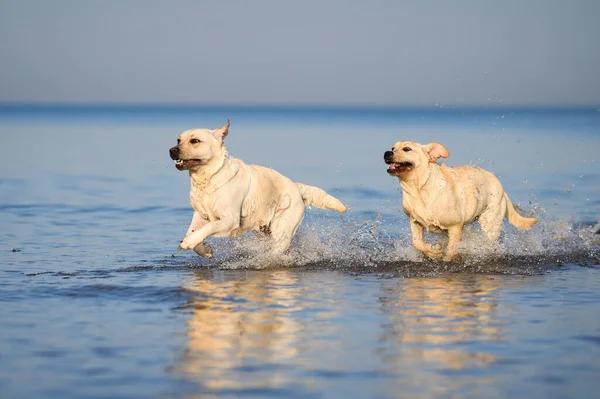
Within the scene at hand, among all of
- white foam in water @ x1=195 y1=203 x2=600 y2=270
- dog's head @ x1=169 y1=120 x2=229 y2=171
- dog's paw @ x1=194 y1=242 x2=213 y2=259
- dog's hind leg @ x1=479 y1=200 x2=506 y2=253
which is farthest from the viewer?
dog's hind leg @ x1=479 y1=200 x2=506 y2=253

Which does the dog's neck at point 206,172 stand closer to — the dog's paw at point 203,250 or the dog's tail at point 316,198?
the dog's paw at point 203,250

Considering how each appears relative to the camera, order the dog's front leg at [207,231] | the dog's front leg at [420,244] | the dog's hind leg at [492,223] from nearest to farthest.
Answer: the dog's front leg at [207,231] → the dog's front leg at [420,244] → the dog's hind leg at [492,223]

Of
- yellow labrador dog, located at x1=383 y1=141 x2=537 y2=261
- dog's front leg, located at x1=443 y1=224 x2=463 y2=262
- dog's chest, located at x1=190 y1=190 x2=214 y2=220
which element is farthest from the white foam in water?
dog's chest, located at x1=190 y1=190 x2=214 y2=220

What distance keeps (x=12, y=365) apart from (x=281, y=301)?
128 inches

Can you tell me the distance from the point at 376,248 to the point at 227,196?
2829 mm

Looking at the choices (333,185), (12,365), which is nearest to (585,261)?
(12,365)

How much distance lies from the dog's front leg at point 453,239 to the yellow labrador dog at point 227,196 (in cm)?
186

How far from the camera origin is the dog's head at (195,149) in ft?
39.3

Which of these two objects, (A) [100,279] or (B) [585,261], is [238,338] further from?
(B) [585,261]

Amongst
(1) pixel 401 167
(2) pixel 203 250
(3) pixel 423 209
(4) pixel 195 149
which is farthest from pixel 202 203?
(3) pixel 423 209

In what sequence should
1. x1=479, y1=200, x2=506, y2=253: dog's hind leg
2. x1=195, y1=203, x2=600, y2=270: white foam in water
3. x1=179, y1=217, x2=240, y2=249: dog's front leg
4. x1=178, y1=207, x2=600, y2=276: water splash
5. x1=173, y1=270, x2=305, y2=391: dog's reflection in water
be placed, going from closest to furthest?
x1=173, y1=270, x2=305, y2=391: dog's reflection in water, x1=179, y1=217, x2=240, y2=249: dog's front leg, x1=178, y1=207, x2=600, y2=276: water splash, x1=195, y1=203, x2=600, y2=270: white foam in water, x1=479, y1=200, x2=506, y2=253: dog's hind leg

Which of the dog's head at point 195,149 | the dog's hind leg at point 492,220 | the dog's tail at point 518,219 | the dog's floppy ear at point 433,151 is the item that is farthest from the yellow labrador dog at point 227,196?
the dog's tail at point 518,219

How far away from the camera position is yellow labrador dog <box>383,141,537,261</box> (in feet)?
→ 41.2

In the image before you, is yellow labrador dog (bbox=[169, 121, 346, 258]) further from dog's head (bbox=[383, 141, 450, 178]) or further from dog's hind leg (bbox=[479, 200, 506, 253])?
dog's hind leg (bbox=[479, 200, 506, 253])
